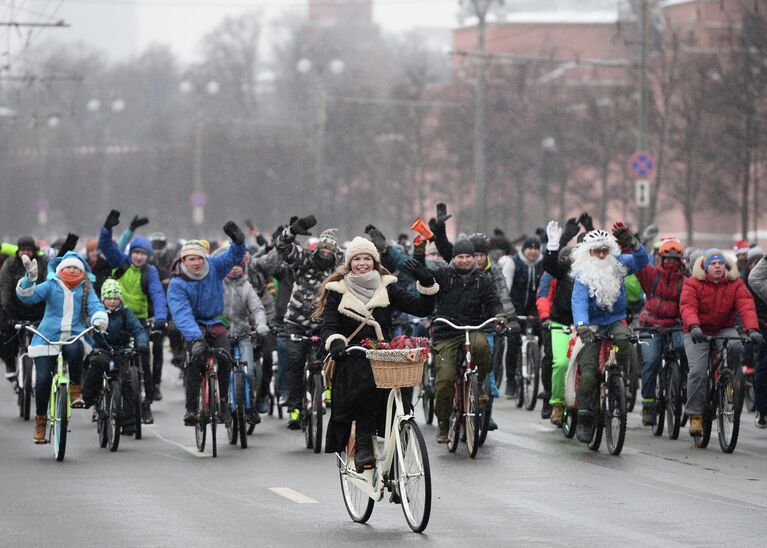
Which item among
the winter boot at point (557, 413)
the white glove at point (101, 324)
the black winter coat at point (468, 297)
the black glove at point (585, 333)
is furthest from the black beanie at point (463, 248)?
the white glove at point (101, 324)

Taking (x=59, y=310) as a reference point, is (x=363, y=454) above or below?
below

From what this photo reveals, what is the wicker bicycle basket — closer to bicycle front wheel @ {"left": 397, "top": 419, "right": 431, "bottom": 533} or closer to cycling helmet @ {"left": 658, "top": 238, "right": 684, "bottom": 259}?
bicycle front wheel @ {"left": 397, "top": 419, "right": 431, "bottom": 533}

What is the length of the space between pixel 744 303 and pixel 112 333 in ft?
17.9

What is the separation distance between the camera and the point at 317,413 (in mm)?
15438

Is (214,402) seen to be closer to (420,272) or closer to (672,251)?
(420,272)

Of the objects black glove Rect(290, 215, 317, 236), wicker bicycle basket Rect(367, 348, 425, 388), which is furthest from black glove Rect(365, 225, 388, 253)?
wicker bicycle basket Rect(367, 348, 425, 388)

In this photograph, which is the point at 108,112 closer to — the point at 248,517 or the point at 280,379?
the point at 280,379

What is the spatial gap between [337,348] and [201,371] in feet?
14.9

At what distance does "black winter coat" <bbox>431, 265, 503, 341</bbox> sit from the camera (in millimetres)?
15055

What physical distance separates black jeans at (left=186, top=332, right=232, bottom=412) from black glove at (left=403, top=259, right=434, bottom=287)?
3.99 m

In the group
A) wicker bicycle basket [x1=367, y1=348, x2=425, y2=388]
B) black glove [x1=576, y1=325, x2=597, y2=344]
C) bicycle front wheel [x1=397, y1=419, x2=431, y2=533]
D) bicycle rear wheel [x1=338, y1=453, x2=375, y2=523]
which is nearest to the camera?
bicycle front wheel [x1=397, y1=419, x2=431, y2=533]

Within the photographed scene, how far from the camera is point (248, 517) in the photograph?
1122 cm

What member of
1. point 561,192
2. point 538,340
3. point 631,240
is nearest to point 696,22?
point 561,192

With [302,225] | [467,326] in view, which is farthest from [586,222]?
[302,225]
